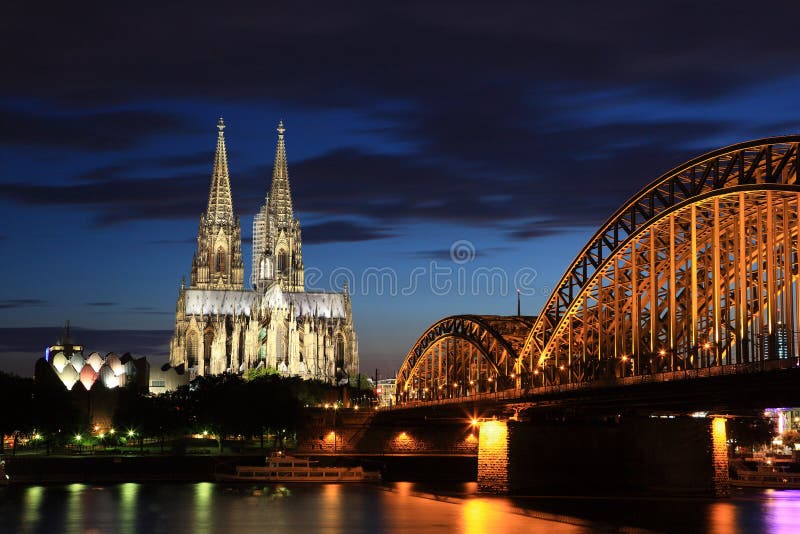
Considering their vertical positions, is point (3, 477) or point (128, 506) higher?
point (3, 477)

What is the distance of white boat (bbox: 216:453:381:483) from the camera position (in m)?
126

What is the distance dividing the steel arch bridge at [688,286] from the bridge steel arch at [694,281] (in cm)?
9

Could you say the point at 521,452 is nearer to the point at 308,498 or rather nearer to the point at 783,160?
the point at 308,498

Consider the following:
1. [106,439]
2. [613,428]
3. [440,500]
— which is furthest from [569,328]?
[106,439]

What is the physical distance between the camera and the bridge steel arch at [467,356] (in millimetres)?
115375

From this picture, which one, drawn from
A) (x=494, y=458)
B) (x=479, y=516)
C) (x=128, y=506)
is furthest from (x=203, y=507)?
(x=494, y=458)

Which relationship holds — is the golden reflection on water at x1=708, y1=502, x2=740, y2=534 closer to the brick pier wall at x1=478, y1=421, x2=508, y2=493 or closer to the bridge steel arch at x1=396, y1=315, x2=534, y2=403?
the brick pier wall at x1=478, y1=421, x2=508, y2=493

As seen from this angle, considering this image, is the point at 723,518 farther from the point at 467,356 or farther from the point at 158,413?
the point at 158,413

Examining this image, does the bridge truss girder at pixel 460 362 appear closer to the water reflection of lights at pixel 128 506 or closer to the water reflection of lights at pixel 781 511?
the water reflection of lights at pixel 781 511

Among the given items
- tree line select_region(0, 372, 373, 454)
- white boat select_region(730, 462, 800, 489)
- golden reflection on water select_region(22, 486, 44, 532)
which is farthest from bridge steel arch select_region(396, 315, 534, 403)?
golden reflection on water select_region(22, 486, 44, 532)

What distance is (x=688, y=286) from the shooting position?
259ft

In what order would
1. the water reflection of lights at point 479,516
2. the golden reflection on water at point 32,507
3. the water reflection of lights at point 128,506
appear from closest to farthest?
the water reflection of lights at point 479,516 < the water reflection of lights at point 128,506 < the golden reflection on water at point 32,507

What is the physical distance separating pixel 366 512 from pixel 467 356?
46841 millimetres

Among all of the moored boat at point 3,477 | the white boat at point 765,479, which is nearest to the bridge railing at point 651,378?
the white boat at point 765,479
